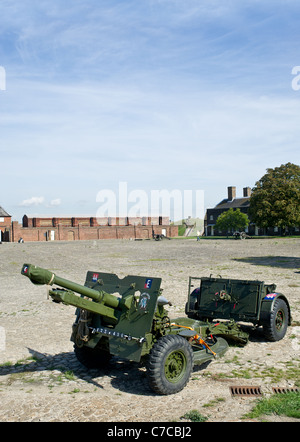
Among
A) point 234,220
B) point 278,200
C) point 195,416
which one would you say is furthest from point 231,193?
point 195,416

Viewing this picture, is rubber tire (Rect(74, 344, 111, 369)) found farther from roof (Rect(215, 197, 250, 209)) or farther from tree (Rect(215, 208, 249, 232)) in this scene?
roof (Rect(215, 197, 250, 209))

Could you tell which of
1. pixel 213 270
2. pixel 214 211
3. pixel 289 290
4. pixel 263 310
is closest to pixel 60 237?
pixel 214 211

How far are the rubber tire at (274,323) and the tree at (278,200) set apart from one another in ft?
164

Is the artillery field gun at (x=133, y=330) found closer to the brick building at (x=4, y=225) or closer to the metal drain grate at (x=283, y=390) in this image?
the metal drain grate at (x=283, y=390)

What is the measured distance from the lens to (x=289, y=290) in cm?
1514

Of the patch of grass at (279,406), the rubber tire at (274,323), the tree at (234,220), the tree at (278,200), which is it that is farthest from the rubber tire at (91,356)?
the tree at (234,220)

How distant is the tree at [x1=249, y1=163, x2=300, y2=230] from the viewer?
5775 centimetres

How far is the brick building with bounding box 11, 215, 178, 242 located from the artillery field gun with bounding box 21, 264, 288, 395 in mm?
70409

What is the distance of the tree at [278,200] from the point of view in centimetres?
5775

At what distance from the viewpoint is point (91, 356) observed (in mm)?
7734

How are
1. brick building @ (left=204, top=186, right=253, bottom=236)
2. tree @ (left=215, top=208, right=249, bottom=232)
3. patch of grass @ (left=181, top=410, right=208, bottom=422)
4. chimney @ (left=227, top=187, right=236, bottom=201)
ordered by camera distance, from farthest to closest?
chimney @ (left=227, top=187, right=236, bottom=201) → brick building @ (left=204, top=186, right=253, bottom=236) → tree @ (left=215, top=208, right=249, bottom=232) → patch of grass @ (left=181, top=410, right=208, bottom=422)

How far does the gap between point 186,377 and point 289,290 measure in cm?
954

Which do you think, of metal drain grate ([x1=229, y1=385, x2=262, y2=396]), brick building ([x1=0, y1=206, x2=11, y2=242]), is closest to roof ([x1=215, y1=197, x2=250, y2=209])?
brick building ([x1=0, y1=206, x2=11, y2=242])

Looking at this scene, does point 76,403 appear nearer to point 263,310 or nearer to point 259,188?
point 263,310
